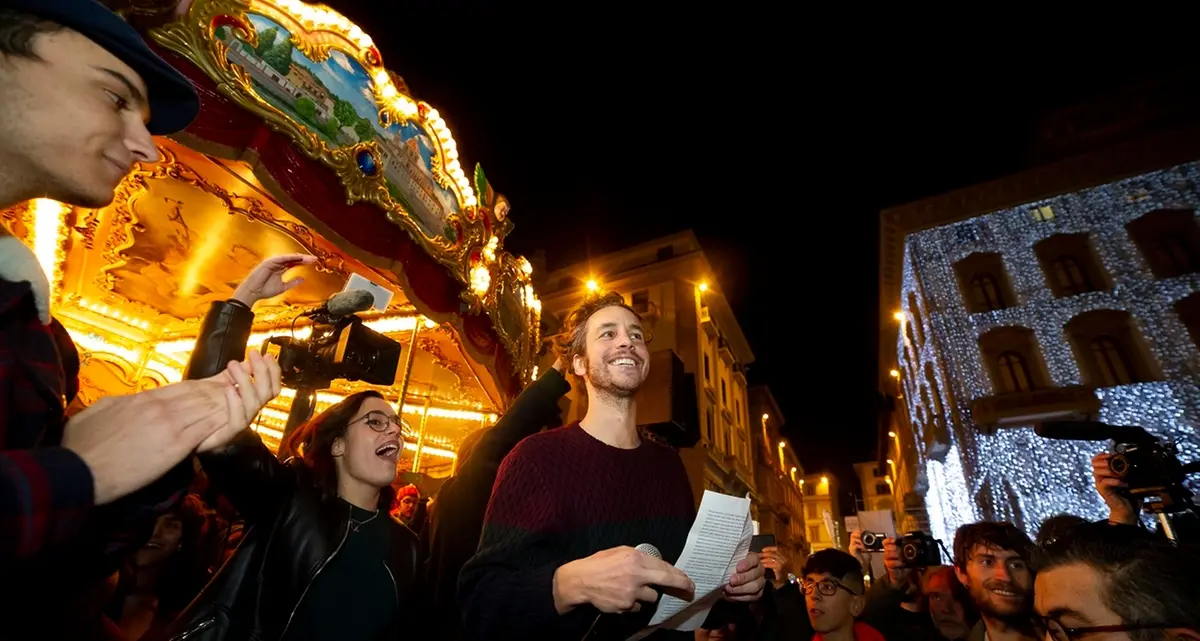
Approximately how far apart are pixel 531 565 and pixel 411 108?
18.6 feet

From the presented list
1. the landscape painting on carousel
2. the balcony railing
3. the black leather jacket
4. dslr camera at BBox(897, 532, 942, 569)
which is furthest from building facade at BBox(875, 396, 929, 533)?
the black leather jacket

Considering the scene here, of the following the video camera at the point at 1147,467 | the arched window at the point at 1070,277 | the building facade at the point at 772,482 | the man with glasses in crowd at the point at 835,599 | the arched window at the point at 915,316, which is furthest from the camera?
the building facade at the point at 772,482

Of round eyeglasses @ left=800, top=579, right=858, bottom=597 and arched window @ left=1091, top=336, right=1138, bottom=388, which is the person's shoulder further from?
arched window @ left=1091, top=336, right=1138, bottom=388

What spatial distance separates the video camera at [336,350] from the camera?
324cm

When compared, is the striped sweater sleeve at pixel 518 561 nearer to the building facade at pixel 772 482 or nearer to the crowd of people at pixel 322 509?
the crowd of people at pixel 322 509

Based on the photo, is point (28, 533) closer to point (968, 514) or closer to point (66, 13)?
point (66, 13)

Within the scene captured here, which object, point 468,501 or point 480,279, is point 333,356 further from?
point 480,279

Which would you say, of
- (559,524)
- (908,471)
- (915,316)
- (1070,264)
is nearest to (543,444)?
(559,524)

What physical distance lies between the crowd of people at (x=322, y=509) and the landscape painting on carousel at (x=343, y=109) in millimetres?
2797

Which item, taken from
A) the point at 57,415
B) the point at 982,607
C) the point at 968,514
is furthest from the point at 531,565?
the point at 968,514

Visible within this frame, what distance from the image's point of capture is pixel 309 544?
2447mm

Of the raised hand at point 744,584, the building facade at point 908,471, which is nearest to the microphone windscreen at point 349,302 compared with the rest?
the raised hand at point 744,584

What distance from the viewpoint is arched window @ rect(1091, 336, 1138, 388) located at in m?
14.6

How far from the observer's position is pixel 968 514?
52.6 ft
